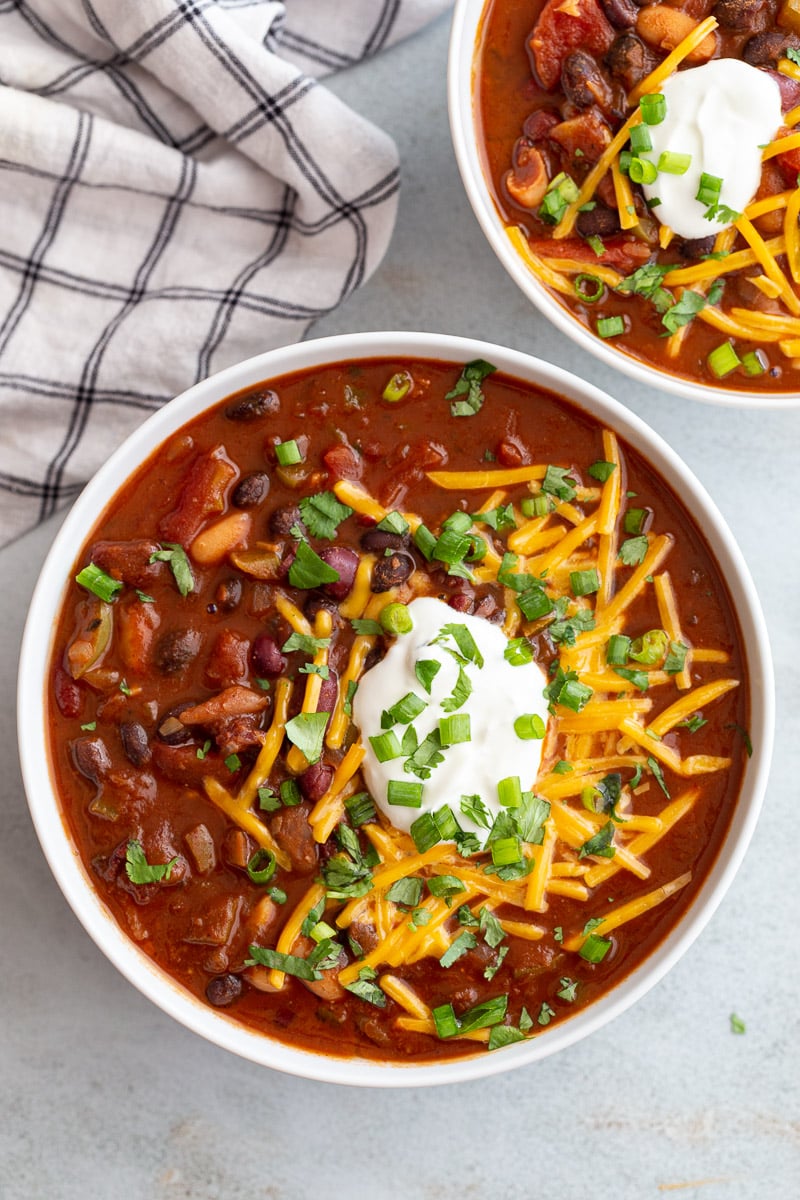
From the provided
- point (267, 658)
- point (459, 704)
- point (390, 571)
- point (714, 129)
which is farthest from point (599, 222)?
point (267, 658)

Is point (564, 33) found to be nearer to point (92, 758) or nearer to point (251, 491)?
point (251, 491)

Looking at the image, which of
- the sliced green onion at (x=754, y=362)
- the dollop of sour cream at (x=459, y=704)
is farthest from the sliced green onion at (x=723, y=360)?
the dollop of sour cream at (x=459, y=704)

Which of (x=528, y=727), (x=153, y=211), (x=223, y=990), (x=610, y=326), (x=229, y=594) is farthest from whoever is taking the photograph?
(x=153, y=211)

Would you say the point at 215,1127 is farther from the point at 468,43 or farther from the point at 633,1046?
the point at 468,43

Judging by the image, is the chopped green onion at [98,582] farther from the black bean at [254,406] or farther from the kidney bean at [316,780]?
the kidney bean at [316,780]

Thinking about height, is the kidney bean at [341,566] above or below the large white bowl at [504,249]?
below

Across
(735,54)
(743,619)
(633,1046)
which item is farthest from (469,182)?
(633,1046)

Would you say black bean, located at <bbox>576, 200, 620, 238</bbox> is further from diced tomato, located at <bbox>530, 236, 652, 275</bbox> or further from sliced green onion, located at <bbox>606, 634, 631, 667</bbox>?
sliced green onion, located at <bbox>606, 634, 631, 667</bbox>
